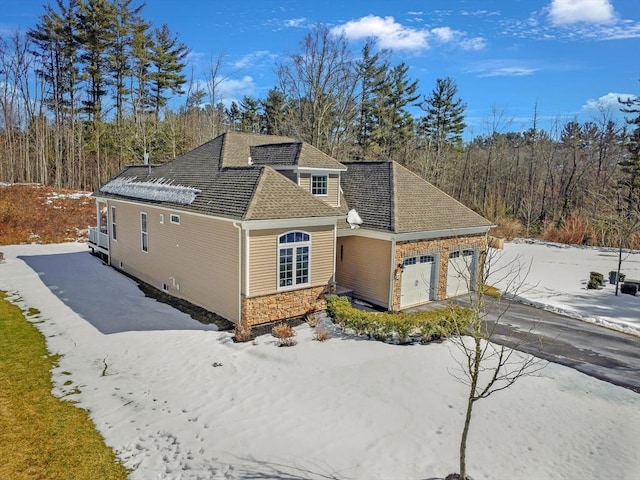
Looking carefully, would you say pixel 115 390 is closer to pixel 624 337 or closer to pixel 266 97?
pixel 624 337

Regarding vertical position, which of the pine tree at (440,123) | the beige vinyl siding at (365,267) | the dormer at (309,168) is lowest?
the beige vinyl siding at (365,267)

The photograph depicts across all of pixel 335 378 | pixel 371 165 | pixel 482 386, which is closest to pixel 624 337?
pixel 482 386

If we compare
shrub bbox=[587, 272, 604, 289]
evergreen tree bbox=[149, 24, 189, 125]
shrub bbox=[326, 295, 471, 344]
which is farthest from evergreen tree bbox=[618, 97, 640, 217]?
evergreen tree bbox=[149, 24, 189, 125]

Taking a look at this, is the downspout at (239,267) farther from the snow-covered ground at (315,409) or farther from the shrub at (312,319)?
the shrub at (312,319)

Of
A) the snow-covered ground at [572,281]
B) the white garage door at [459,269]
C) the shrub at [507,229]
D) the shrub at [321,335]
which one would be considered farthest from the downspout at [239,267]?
the shrub at [507,229]

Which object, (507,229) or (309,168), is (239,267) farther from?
(507,229)

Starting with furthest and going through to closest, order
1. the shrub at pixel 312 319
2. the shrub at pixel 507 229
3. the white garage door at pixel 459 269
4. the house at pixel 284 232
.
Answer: the shrub at pixel 507 229
the white garage door at pixel 459 269
the shrub at pixel 312 319
the house at pixel 284 232

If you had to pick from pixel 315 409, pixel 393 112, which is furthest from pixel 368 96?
pixel 315 409

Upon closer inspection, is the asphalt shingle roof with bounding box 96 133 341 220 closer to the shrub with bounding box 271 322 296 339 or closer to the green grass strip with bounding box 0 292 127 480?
the shrub with bounding box 271 322 296 339
